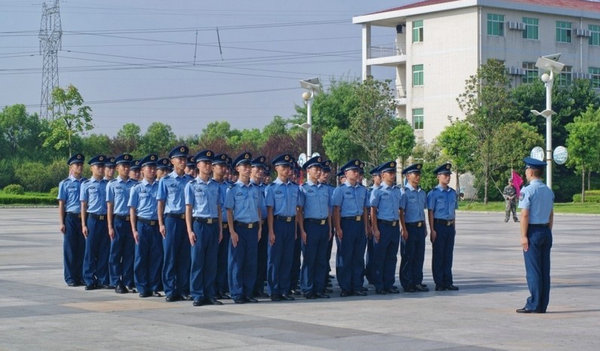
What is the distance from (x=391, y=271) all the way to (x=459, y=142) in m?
37.8

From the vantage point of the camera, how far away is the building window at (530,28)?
6062 cm

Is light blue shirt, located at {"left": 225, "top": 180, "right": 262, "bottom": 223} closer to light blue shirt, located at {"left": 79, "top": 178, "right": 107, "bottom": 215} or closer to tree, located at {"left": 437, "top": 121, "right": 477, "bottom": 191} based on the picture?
light blue shirt, located at {"left": 79, "top": 178, "right": 107, "bottom": 215}

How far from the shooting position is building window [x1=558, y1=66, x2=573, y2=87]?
61534 millimetres

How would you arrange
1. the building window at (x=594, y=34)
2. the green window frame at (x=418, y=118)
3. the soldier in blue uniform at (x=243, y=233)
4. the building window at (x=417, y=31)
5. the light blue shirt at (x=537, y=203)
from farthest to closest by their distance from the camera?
1. the building window at (x=594, y=34)
2. the green window frame at (x=418, y=118)
3. the building window at (x=417, y=31)
4. the soldier in blue uniform at (x=243, y=233)
5. the light blue shirt at (x=537, y=203)

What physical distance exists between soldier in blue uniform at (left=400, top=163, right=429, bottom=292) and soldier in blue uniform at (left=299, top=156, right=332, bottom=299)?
1252 millimetres

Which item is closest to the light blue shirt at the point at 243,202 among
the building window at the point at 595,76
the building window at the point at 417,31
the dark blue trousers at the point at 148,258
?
the dark blue trousers at the point at 148,258

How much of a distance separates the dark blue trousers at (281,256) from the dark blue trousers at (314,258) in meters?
0.21

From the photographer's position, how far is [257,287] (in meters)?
13.3

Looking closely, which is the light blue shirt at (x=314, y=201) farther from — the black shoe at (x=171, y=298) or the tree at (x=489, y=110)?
the tree at (x=489, y=110)

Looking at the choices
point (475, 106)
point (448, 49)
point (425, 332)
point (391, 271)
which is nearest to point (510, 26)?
point (448, 49)

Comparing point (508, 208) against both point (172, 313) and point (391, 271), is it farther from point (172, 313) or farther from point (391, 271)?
point (172, 313)

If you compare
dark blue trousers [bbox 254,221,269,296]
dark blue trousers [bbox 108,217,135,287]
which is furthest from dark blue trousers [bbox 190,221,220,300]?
dark blue trousers [bbox 108,217,135,287]

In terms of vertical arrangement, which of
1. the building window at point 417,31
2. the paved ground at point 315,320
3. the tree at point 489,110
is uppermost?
the building window at point 417,31

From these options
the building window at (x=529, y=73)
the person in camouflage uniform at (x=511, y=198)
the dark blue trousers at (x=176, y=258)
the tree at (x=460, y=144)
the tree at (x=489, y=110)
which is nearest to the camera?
the dark blue trousers at (x=176, y=258)
